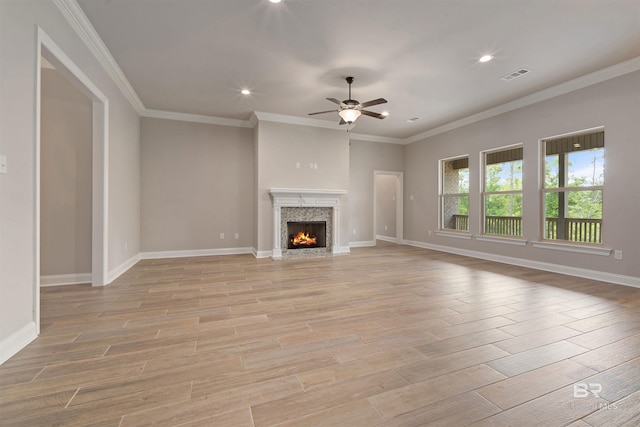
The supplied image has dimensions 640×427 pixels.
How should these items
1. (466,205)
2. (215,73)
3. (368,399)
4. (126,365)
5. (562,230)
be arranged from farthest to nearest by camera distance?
(466,205) < (562,230) < (215,73) < (126,365) < (368,399)

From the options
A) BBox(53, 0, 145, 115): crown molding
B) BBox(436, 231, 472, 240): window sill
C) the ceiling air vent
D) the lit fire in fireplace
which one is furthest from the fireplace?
the ceiling air vent

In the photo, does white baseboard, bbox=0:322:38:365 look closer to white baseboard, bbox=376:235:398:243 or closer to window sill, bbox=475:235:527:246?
window sill, bbox=475:235:527:246

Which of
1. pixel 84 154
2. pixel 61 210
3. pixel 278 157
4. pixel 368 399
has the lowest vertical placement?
pixel 368 399

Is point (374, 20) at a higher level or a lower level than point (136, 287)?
higher

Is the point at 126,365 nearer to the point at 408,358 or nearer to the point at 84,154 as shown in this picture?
the point at 408,358

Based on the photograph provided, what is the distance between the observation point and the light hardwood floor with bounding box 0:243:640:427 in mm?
1434

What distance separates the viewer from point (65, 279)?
12.1 feet

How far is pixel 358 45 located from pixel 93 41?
3010mm

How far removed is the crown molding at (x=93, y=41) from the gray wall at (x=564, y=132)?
253 inches

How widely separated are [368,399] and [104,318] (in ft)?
8.30

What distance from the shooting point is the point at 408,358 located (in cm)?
195

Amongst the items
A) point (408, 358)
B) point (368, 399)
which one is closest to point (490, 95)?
point (408, 358)

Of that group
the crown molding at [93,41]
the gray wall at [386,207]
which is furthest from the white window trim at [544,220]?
the crown molding at [93,41]
